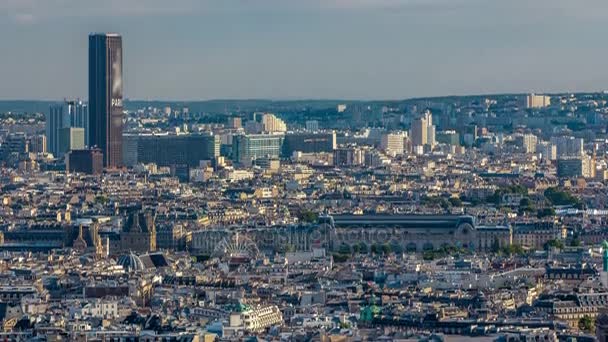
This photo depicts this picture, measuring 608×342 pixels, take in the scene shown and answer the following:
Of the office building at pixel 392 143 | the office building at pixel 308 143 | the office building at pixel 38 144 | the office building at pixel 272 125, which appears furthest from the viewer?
the office building at pixel 272 125

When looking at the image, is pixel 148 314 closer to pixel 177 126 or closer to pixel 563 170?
pixel 563 170

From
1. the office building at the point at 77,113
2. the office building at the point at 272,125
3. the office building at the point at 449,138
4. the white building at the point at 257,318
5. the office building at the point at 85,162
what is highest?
the white building at the point at 257,318

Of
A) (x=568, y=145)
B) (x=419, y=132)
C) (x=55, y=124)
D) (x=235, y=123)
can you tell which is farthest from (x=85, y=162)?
(x=235, y=123)

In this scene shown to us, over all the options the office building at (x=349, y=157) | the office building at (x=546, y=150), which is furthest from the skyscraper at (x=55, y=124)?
the office building at (x=546, y=150)

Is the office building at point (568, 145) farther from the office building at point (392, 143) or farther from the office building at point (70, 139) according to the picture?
the office building at point (70, 139)

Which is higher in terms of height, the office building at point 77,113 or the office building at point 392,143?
the office building at point 77,113

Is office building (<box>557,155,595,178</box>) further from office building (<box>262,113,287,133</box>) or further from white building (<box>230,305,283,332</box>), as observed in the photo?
white building (<box>230,305,283,332</box>)

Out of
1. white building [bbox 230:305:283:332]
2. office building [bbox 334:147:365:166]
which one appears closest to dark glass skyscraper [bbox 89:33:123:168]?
office building [bbox 334:147:365:166]

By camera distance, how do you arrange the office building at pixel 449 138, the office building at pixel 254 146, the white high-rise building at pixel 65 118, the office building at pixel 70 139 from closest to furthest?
the office building at pixel 254 146 → the office building at pixel 70 139 → the white high-rise building at pixel 65 118 → the office building at pixel 449 138
